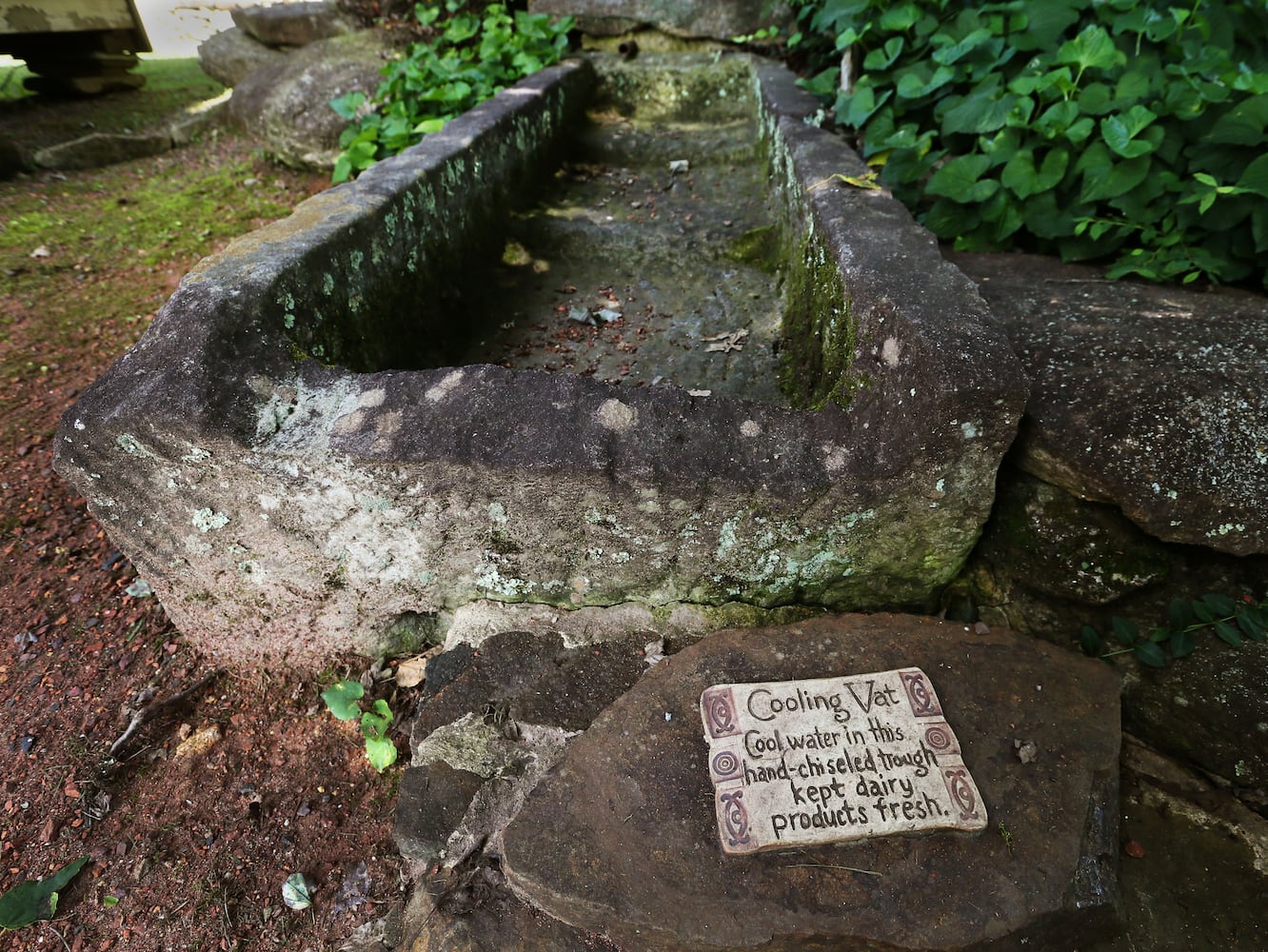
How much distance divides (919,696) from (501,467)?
41.1 inches

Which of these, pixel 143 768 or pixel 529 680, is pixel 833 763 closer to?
pixel 529 680

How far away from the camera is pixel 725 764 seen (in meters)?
1.36

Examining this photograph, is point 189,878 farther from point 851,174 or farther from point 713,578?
point 851,174

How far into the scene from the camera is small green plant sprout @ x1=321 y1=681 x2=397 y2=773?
178 centimetres

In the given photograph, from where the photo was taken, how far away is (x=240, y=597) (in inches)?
71.7

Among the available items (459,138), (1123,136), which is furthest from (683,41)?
(1123,136)

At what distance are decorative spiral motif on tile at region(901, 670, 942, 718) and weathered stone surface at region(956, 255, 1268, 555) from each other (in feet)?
1.94

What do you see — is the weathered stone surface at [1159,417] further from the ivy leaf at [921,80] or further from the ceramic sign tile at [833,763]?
the ivy leaf at [921,80]

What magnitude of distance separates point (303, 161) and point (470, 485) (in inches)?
183

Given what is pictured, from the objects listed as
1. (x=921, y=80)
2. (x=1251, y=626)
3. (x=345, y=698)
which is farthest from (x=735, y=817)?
(x=921, y=80)

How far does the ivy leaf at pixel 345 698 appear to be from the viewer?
1.79m

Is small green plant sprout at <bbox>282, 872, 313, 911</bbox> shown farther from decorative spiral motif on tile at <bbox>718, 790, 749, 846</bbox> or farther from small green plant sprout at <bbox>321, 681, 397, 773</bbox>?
decorative spiral motif on tile at <bbox>718, 790, 749, 846</bbox>

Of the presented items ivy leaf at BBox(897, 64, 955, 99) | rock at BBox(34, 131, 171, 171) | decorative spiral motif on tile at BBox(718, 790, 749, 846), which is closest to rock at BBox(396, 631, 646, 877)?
decorative spiral motif on tile at BBox(718, 790, 749, 846)

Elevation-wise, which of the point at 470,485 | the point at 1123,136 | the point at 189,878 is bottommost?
the point at 189,878
